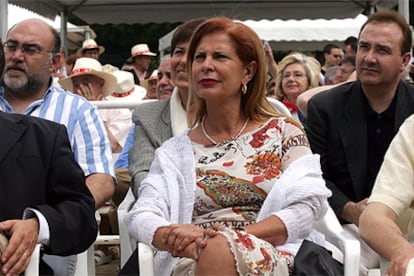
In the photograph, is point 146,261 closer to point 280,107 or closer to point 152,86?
point 280,107

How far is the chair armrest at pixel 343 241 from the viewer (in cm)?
303

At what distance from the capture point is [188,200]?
11.1ft

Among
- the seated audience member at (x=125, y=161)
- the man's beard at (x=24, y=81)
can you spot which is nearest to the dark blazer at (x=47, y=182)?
the man's beard at (x=24, y=81)

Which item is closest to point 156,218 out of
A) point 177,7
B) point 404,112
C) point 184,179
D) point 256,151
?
point 184,179

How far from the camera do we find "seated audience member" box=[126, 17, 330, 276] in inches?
121

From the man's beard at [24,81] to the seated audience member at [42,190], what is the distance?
1117 mm

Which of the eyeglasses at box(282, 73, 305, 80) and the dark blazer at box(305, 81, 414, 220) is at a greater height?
the eyeglasses at box(282, 73, 305, 80)

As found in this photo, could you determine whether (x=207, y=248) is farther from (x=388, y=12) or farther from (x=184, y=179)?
(x=388, y=12)

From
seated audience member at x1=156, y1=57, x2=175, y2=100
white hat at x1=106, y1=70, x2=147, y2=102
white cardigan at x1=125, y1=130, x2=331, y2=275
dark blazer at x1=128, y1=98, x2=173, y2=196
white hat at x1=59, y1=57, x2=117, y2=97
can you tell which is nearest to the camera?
white cardigan at x1=125, y1=130, x2=331, y2=275

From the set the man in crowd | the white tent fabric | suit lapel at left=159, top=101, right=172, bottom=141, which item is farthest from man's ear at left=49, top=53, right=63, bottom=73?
the white tent fabric

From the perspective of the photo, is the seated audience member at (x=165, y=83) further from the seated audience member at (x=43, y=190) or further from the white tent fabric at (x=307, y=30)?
the white tent fabric at (x=307, y=30)

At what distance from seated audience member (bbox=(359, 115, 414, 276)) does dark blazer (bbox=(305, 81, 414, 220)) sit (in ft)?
1.67

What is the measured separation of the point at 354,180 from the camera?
155 inches

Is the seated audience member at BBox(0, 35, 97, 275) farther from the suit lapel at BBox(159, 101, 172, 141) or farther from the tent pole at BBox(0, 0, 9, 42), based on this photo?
the tent pole at BBox(0, 0, 9, 42)
